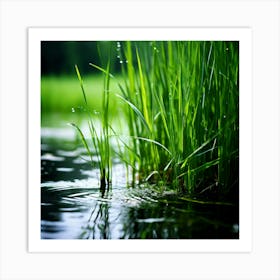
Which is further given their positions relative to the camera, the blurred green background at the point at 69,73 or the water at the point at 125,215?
the blurred green background at the point at 69,73

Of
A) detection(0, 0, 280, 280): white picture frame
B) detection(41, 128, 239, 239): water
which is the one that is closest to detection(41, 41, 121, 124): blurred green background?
detection(0, 0, 280, 280): white picture frame

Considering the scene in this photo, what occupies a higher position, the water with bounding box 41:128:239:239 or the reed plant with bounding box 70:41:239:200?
the reed plant with bounding box 70:41:239:200

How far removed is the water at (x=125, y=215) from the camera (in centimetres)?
262

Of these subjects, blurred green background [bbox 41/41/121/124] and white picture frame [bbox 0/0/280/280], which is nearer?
white picture frame [bbox 0/0/280/280]

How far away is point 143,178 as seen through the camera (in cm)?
294

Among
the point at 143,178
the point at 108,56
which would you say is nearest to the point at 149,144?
the point at 143,178

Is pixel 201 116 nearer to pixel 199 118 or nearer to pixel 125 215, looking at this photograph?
pixel 199 118

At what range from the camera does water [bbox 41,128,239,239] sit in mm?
2625

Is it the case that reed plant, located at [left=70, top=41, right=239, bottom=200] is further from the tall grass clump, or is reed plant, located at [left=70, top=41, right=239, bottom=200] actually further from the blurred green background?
the blurred green background
